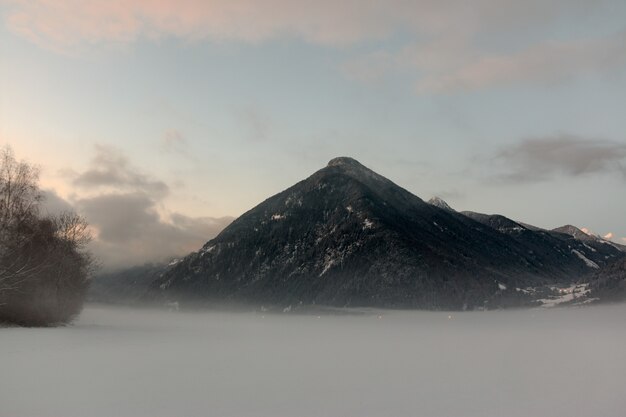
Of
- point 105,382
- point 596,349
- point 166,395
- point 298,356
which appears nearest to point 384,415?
point 166,395

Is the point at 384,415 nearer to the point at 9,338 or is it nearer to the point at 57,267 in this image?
the point at 9,338

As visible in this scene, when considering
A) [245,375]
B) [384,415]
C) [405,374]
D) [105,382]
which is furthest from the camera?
[405,374]

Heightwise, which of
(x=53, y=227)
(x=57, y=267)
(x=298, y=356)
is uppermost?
(x=53, y=227)

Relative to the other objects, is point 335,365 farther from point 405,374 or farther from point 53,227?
point 53,227

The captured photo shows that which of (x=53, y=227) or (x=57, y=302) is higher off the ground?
(x=53, y=227)

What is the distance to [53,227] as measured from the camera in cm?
7069

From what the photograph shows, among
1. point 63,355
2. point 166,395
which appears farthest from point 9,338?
point 166,395

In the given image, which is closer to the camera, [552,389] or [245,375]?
[552,389]

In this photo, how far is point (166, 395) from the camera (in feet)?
78.3

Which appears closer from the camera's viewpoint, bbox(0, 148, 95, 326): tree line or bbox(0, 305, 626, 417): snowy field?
bbox(0, 305, 626, 417): snowy field

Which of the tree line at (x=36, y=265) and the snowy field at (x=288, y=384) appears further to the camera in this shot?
the tree line at (x=36, y=265)

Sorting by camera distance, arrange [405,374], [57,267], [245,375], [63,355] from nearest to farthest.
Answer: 1. [245,375]
2. [405,374]
3. [63,355]
4. [57,267]

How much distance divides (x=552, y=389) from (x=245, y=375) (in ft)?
58.9

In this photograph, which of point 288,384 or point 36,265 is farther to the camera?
point 36,265
